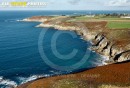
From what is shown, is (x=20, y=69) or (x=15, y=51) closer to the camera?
(x=20, y=69)

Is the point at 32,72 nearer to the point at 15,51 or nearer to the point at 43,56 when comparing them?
the point at 43,56

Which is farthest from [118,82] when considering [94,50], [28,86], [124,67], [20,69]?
[94,50]

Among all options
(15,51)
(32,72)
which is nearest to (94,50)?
(15,51)

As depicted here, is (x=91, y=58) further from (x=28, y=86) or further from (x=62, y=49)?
(x=28, y=86)

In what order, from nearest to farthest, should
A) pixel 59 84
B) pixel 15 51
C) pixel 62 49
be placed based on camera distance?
pixel 59 84
pixel 15 51
pixel 62 49

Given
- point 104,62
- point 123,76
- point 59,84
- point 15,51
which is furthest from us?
point 15,51

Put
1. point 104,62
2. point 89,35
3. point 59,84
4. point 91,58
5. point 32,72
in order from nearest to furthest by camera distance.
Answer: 1. point 59,84
2. point 32,72
3. point 104,62
4. point 91,58
5. point 89,35

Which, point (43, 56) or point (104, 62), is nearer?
point (104, 62)

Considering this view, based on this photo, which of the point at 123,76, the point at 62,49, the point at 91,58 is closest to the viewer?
the point at 123,76
